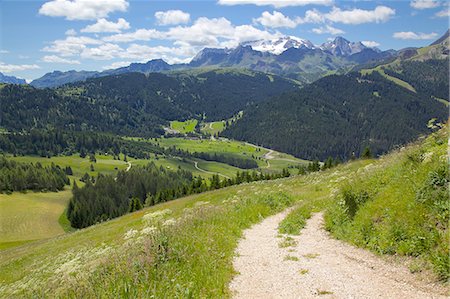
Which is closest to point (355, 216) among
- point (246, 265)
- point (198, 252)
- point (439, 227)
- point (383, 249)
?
point (383, 249)

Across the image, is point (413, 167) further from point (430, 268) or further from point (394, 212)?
point (430, 268)

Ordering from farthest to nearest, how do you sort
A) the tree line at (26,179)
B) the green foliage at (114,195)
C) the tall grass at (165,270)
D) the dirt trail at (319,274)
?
the tree line at (26,179) → the green foliage at (114,195) → the dirt trail at (319,274) → the tall grass at (165,270)

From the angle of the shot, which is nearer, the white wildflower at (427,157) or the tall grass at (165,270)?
the tall grass at (165,270)

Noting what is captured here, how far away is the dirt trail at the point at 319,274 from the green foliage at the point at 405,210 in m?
0.75

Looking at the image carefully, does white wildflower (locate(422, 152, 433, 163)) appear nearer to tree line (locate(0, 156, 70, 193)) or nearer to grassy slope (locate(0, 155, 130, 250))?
grassy slope (locate(0, 155, 130, 250))

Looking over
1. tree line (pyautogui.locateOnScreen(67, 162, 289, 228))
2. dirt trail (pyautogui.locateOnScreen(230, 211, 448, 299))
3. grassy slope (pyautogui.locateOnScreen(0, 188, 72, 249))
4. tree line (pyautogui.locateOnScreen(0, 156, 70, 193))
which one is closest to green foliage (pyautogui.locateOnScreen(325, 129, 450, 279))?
dirt trail (pyautogui.locateOnScreen(230, 211, 448, 299))

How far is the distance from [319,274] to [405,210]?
4624 mm

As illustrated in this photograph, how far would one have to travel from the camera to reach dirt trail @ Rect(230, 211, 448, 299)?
32.4ft

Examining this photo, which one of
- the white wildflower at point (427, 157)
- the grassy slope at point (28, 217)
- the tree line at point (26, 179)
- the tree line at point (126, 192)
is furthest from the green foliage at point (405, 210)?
the tree line at point (26, 179)

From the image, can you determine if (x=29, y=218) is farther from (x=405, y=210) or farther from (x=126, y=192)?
(x=405, y=210)

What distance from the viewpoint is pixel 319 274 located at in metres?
11.4

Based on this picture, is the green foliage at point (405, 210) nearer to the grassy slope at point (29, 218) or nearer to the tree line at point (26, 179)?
the grassy slope at point (29, 218)

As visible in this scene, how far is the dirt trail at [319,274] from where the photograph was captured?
32.4 ft

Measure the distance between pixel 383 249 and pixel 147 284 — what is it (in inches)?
347
